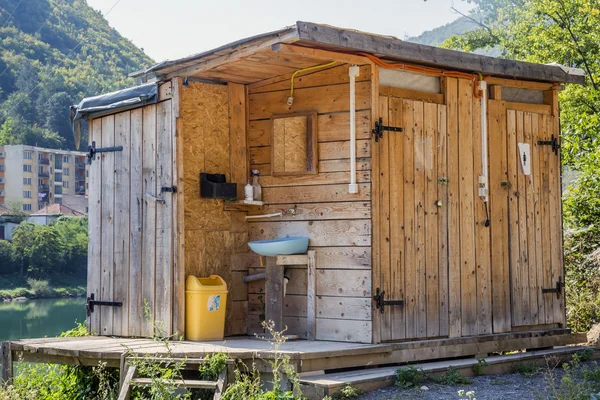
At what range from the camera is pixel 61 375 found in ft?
27.1

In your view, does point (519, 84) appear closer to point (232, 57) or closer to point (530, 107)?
point (530, 107)

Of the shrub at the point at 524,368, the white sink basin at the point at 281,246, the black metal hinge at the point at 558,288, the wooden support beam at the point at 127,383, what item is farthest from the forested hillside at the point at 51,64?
the wooden support beam at the point at 127,383

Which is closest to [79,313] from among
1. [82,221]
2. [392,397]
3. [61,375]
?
[82,221]

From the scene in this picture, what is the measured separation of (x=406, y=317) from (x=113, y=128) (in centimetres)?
350

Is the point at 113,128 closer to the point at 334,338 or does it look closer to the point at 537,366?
the point at 334,338

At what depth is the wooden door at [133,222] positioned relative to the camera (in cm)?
777

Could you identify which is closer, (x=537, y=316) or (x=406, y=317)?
(x=406, y=317)

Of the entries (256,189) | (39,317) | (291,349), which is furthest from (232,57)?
(39,317)

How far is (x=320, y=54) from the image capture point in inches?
279

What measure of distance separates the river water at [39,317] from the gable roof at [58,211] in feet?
80.1

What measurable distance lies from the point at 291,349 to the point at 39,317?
34398 millimetres

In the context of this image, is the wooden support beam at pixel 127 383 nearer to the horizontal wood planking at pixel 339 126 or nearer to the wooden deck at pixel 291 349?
the wooden deck at pixel 291 349

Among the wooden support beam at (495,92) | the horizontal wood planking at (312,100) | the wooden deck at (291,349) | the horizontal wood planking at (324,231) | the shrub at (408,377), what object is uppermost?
the wooden support beam at (495,92)

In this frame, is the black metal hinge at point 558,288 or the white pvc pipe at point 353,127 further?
the black metal hinge at point 558,288
